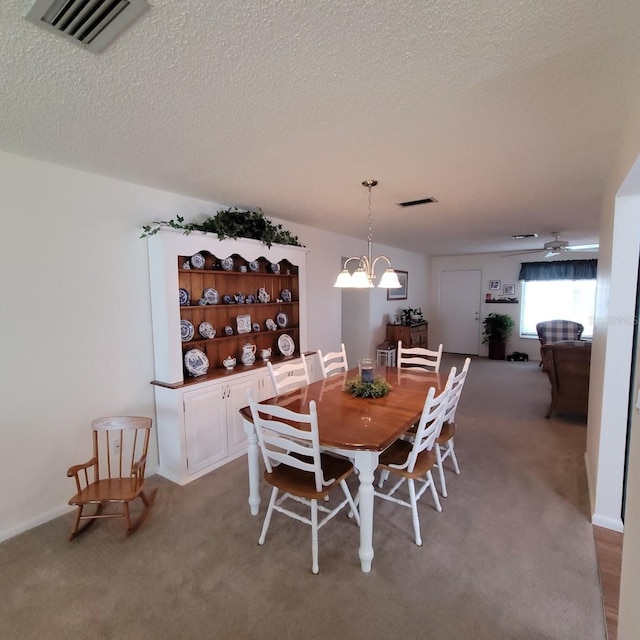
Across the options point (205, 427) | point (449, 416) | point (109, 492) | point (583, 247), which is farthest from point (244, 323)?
point (583, 247)

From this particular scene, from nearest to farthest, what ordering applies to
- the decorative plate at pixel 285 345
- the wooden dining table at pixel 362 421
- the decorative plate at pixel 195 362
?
the wooden dining table at pixel 362 421 → the decorative plate at pixel 195 362 → the decorative plate at pixel 285 345

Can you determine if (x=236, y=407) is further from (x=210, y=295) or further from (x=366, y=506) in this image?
(x=366, y=506)

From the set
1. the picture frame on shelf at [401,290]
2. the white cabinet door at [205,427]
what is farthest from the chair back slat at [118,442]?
the picture frame on shelf at [401,290]

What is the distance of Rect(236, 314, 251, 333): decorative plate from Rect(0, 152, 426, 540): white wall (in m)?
0.87

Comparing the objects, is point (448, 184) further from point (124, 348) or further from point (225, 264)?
point (124, 348)

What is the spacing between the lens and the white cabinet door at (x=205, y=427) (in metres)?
2.76

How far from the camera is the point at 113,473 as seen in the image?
2.61 metres

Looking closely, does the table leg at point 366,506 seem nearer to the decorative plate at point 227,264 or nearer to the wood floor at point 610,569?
the wood floor at point 610,569

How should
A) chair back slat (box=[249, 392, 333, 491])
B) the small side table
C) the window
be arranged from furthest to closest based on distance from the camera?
1. the window
2. the small side table
3. chair back slat (box=[249, 392, 333, 491])

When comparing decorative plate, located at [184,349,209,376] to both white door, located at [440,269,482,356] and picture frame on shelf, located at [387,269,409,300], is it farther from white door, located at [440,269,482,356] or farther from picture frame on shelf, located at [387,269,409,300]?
white door, located at [440,269,482,356]

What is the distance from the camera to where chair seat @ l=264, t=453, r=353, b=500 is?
1863mm

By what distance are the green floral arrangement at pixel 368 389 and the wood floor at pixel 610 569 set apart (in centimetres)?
147

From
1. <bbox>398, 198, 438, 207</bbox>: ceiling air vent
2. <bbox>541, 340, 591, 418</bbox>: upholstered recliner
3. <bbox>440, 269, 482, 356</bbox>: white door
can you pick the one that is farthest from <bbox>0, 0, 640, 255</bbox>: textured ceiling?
<bbox>440, 269, 482, 356</bbox>: white door

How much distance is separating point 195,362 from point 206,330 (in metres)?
0.31
